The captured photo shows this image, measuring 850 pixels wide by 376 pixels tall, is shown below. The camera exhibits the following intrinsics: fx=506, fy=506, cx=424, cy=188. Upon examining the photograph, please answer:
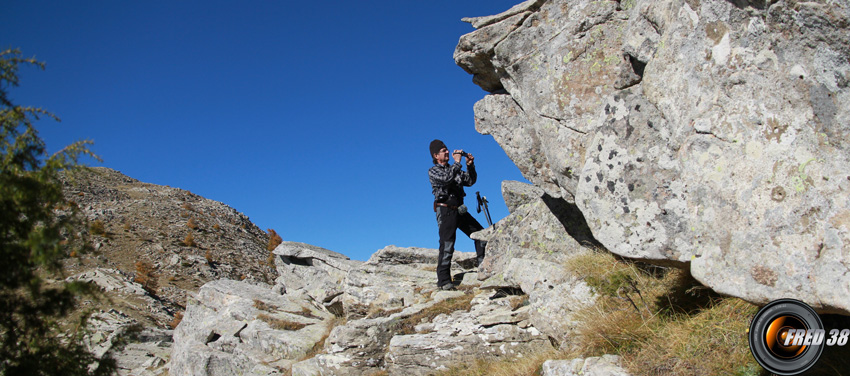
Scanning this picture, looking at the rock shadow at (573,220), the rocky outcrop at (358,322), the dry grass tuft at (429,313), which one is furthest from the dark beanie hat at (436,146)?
the dry grass tuft at (429,313)

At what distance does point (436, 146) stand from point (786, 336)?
9.32 metres

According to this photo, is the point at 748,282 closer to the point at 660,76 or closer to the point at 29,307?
the point at 660,76

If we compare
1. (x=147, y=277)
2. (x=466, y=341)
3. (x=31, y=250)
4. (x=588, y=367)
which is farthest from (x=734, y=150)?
(x=147, y=277)

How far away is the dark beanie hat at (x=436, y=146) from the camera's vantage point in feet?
43.1

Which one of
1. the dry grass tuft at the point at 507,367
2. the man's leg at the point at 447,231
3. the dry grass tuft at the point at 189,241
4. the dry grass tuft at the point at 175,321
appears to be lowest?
the dry grass tuft at the point at 507,367

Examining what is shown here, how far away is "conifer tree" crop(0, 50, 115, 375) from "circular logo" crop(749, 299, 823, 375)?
21.7 feet

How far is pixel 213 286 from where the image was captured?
57.8ft

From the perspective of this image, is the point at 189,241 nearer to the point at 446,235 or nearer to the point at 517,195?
the point at 446,235

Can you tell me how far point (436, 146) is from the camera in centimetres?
1323

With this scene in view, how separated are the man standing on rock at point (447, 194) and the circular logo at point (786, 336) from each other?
8178 millimetres

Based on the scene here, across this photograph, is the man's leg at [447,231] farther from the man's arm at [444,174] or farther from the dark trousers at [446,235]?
the man's arm at [444,174]

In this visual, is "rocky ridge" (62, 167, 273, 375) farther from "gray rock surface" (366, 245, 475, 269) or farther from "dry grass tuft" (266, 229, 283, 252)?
"gray rock surface" (366, 245, 475, 269)

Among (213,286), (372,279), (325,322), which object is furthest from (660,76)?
(213,286)

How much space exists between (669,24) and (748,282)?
3.65m
